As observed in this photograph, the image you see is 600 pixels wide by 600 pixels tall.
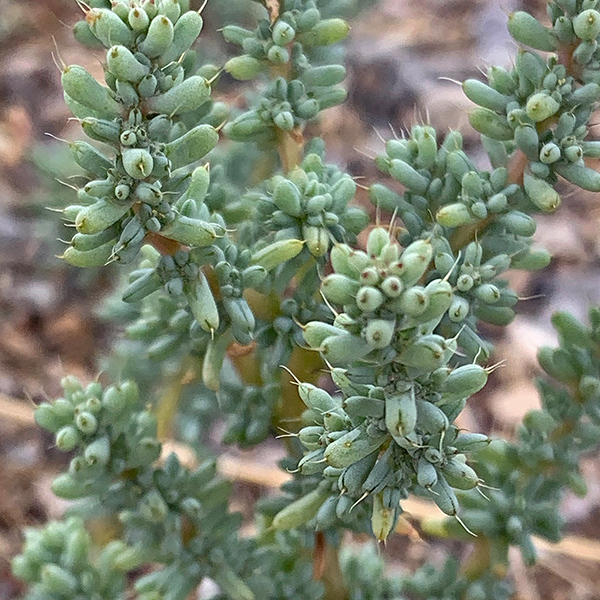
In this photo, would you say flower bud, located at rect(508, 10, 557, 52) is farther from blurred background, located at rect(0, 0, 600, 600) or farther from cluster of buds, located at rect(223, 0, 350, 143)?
blurred background, located at rect(0, 0, 600, 600)

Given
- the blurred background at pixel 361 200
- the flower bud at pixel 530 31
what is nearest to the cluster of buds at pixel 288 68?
the flower bud at pixel 530 31

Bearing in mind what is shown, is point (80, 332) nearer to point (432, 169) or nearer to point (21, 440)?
point (21, 440)

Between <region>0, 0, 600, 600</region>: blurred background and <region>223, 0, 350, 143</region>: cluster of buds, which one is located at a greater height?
<region>223, 0, 350, 143</region>: cluster of buds

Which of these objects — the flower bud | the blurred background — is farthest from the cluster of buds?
the blurred background

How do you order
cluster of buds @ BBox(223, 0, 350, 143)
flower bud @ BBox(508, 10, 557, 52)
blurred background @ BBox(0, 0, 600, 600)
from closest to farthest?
flower bud @ BBox(508, 10, 557, 52) < cluster of buds @ BBox(223, 0, 350, 143) < blurred background @ BBox(0, 0, 600, 600)

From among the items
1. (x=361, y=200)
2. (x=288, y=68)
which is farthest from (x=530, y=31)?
(x=361, y=200)

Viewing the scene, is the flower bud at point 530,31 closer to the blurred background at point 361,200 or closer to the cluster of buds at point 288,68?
the cluster of buds at point 288,68

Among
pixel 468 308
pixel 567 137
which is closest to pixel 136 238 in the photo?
pixel 468 308

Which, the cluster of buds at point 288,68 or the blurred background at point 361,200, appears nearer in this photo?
the cluster of buds at point 288,68

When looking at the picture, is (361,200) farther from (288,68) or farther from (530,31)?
(530,31)
